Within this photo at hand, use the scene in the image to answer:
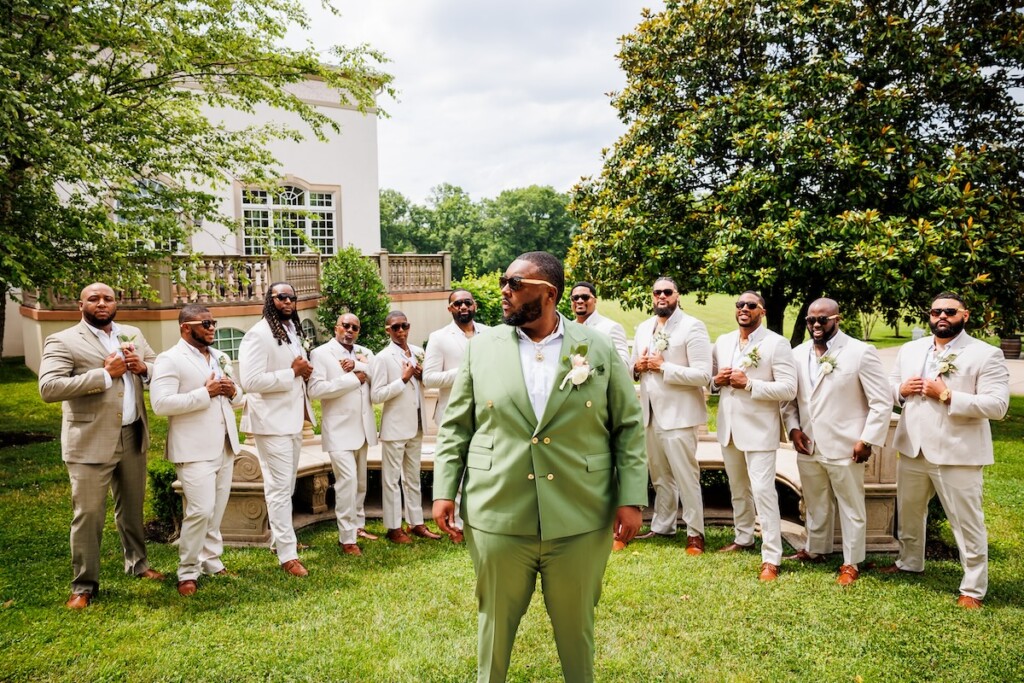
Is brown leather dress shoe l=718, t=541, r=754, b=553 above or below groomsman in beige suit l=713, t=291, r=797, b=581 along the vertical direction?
below

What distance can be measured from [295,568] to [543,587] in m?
3.51

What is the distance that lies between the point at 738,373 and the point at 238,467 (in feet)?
16.9

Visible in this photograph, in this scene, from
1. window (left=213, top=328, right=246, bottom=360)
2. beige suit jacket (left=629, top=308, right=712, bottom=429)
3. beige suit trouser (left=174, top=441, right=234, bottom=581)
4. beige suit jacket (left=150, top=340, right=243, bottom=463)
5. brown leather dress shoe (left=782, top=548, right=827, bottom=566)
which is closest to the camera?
beige suit jacket (left=150, top=340, right=243, bottom=463)

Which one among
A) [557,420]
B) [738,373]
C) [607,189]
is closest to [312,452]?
[738,373]

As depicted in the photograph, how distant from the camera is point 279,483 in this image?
6410mm

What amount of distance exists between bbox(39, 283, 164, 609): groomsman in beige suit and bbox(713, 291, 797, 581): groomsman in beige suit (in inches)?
209

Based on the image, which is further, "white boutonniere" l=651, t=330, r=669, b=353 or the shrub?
the shrub

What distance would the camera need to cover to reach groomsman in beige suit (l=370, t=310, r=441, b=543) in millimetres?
7277

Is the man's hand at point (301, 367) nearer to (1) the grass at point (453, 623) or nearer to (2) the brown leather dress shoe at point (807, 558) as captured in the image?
(1) the grass at point (453, 623)

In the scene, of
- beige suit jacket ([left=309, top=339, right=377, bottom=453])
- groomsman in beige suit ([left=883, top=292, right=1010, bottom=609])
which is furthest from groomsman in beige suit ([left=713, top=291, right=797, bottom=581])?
beige suit jacket ([left=309, top=339, right=377, bottom=453])

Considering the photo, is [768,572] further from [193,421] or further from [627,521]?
[193,421]

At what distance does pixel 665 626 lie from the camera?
5281 millimetres

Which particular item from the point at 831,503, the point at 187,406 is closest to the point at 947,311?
the point at 831,503

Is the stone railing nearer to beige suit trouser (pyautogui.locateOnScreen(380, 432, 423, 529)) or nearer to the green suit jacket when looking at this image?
beige suit trouser (pyautogui.locateOnScreen(380, 432, 423, 529))
